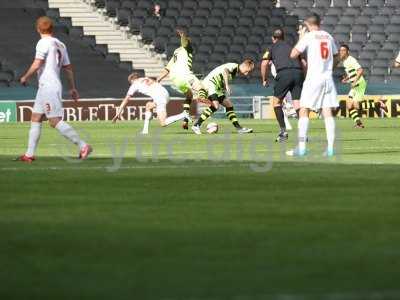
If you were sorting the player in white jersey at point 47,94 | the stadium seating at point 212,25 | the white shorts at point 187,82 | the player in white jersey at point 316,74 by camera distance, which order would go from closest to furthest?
the player in white jersey at point 47,94, the player in white jersey at point 316,74, the white shorts at point 187,82, the stadium seating at point 212,25

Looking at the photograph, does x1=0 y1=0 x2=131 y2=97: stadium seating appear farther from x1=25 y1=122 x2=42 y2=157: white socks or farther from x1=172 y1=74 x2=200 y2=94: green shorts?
x1=25 y1=122 x2=42 y2=157: white socks

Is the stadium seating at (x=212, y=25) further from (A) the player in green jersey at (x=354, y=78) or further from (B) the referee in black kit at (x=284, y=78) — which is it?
(B) the referee in black kit at (x=284, y=78)

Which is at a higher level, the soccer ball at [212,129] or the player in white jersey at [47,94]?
the player in white jersey at [47,94]

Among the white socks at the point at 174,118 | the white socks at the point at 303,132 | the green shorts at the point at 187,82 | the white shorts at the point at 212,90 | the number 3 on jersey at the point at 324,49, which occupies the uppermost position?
the number 3 on jersey at the point at 324,49

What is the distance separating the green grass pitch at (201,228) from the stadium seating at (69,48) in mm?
28139

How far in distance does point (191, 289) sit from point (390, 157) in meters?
Result: 14.4

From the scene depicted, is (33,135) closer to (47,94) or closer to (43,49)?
(47,94)

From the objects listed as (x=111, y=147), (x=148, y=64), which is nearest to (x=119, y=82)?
(x=148, y=64)

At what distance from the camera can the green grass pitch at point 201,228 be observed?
26.9 feet

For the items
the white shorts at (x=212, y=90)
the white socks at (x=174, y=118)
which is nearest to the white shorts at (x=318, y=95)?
the white shorts at (x=212, y=90)

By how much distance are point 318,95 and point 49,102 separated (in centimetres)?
399

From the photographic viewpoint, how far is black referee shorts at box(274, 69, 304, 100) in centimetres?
2947

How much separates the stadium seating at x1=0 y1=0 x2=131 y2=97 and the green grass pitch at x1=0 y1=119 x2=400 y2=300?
28139 millimetres

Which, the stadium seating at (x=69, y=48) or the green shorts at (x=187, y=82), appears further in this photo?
the stadium seating at (x=69, y=48)
